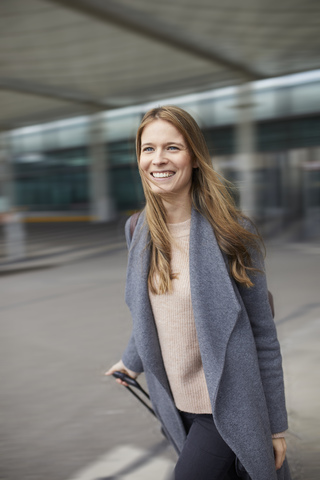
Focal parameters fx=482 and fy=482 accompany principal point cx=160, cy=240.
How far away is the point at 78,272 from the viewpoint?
924 cm

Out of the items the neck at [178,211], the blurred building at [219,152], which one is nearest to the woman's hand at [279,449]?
the neck at [178,211]

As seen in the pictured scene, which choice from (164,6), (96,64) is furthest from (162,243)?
(96,64)

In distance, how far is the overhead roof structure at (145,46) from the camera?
36.9 feet

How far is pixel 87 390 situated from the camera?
3.61 meters

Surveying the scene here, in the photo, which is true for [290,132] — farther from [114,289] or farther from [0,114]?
[0,114]

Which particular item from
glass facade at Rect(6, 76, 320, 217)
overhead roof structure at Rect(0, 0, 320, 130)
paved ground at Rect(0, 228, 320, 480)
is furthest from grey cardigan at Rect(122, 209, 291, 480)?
overhead roof structure at Rect(0, 0, 320, 130)

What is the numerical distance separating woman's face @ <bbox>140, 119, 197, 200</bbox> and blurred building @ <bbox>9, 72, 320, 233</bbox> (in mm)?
5913

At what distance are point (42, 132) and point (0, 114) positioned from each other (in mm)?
3053

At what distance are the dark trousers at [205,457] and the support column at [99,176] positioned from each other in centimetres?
2319

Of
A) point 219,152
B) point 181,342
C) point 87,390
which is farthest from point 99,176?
point 181,342

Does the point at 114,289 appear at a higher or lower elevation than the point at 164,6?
lower

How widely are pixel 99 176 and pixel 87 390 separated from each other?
71.3 ft

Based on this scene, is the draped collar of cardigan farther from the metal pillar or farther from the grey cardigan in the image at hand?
the metal pillar

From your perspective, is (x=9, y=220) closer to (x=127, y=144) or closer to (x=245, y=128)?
(x=245, y=128)
